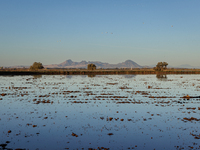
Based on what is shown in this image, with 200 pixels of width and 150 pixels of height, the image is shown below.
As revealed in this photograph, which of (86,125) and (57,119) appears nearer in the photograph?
(86,125)

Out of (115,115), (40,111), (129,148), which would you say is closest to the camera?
(129,148)

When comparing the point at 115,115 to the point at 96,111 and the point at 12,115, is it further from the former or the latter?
the point at 12,115

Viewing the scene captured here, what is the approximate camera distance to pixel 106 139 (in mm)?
14547

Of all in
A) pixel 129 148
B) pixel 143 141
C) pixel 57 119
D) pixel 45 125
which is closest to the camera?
pixel 129 148

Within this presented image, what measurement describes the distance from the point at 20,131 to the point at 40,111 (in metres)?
7.16

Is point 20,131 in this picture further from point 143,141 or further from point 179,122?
point 179,122

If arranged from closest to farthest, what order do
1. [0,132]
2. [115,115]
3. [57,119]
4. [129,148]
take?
[129,148]
[0,132]
[57,119]
[115,115]

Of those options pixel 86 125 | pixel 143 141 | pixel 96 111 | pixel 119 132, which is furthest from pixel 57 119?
pixel 143 141

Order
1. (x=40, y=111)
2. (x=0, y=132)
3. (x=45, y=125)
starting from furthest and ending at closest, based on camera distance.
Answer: (x=40, y=111)
(x=45, y=125)
(x=0, y=132)

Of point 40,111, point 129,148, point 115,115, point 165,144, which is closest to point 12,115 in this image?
point 40,111

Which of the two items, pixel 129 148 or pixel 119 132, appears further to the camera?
pixel 119 132

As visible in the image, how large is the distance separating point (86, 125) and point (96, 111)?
5511mm

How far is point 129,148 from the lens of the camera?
42.8 feet

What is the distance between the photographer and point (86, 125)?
1797cm
